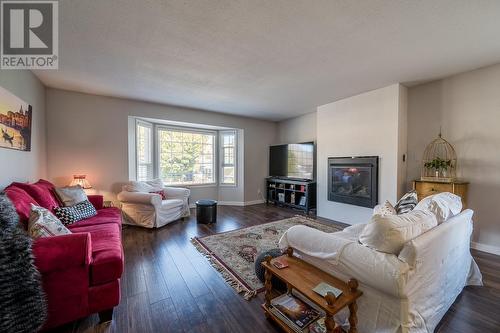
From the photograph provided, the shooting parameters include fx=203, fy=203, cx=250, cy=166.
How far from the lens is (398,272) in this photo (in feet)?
3.62

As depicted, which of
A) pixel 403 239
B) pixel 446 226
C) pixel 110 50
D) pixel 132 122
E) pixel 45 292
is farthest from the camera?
pixel 132 122

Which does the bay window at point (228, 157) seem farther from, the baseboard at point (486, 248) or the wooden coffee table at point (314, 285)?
the baseboard at point (486, 248)

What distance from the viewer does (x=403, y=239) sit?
1198 mm

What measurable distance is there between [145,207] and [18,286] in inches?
98.6

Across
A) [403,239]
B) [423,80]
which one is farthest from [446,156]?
[403,239]

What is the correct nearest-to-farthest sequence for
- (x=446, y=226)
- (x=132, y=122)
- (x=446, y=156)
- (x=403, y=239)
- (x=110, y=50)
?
1. (x=403, y=239)
2. (x=446, y=226)
3. (x=110, y=50)
4. (x=446, y=156)
5. (x=132, y=122)

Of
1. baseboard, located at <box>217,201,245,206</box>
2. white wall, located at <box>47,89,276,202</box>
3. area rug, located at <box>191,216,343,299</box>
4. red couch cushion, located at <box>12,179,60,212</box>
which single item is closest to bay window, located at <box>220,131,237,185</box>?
baseboard, located at <box>217,201,245,206</box>

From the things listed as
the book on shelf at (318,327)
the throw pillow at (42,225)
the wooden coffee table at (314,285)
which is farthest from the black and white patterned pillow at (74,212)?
the book on shelf at (318,327)

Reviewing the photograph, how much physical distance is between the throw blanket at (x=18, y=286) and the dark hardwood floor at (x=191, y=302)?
1.16 ft

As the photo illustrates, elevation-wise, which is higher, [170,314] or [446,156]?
[446,156]

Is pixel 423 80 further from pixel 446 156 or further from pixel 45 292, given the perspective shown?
pixel 45 292

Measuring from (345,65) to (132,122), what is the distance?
162 inches

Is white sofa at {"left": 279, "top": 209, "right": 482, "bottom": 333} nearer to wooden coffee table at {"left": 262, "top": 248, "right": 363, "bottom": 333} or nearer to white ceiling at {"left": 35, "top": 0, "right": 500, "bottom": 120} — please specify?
wooden coffee table at {"left": 262, "top": 248, "right": 363, "bottom": 333}

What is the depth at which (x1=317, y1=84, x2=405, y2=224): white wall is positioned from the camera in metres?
3.29
